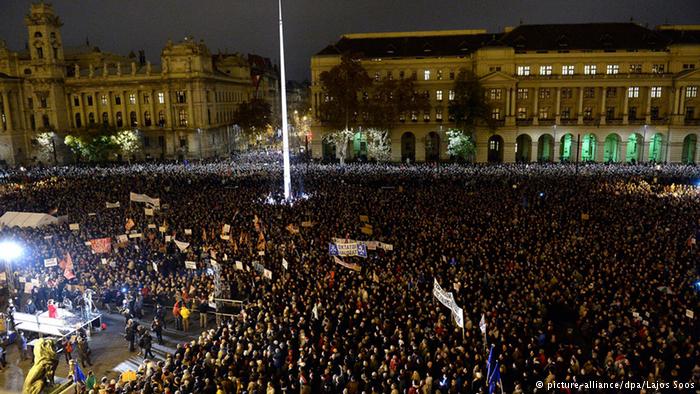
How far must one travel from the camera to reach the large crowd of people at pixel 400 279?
12883mm

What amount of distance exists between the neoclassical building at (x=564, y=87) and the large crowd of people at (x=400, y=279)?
24216mm

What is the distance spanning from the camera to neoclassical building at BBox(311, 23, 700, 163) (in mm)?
58656

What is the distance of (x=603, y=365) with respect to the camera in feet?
44.0

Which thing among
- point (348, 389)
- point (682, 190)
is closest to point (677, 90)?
point (682, 190)

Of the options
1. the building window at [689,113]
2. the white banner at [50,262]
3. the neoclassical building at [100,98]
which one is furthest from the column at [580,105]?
the white banner at [50,262]

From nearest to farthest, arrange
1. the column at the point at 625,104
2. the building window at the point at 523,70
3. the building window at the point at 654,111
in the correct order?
the column at the point at 625,104 < the building window at the point at 654,111 < the building window at the point at 523,70

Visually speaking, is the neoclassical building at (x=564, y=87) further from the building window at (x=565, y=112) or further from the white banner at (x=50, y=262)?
the white banner at (x=50, y=262)

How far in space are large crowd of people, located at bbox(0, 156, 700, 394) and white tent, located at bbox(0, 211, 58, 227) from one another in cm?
83

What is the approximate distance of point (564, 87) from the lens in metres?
60.9

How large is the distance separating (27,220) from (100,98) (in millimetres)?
51713

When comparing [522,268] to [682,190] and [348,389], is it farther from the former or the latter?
[682,190]

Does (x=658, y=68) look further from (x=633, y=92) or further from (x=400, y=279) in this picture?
(x=400, y=279)

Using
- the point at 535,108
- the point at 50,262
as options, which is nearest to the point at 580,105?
the point at 535,108

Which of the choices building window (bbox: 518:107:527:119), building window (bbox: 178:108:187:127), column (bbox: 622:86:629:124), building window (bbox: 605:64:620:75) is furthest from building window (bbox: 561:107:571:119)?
building window (bbox: 178:108:187:127)
